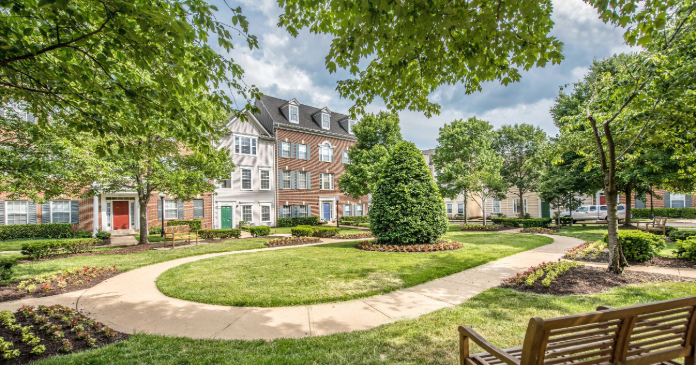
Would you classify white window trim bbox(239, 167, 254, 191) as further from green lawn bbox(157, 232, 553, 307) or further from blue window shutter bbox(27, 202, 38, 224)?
green lawn bbox(157, 232, 553, 307)

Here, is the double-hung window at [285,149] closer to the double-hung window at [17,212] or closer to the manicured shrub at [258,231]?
the manicured shrub at [258,231]

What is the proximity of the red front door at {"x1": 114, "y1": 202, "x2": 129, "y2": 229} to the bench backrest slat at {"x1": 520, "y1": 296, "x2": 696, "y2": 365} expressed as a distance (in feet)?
90.1

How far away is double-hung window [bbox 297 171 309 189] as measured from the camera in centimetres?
3122

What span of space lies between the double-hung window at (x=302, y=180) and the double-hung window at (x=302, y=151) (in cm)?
152

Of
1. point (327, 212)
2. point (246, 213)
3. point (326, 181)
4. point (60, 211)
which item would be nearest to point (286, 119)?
point (326, 181)

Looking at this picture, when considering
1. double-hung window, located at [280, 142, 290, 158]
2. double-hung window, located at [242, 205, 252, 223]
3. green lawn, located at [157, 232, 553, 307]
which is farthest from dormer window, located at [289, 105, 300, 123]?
green lawn, located at [157, 232, 553, 307]

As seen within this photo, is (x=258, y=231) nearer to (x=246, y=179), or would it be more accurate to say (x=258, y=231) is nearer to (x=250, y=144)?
(x=246, y=179)

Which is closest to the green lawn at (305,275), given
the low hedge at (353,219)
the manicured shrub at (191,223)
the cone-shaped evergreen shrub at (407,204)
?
the cone-shaped evergreen shrub at (407,204)

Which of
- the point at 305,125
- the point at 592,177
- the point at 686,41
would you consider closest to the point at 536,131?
the point at 592,177

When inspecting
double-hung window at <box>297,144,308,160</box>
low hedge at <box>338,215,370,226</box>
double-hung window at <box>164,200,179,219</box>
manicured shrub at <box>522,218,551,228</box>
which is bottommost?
low hedge at <box>338,215,370,226</box>

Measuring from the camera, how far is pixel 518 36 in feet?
14.6

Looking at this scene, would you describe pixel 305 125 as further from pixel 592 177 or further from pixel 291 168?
pixel 592 177

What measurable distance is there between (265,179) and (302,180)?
396 centimetres

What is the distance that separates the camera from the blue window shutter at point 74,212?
2128cm
